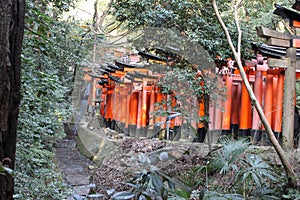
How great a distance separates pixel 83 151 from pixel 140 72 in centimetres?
359

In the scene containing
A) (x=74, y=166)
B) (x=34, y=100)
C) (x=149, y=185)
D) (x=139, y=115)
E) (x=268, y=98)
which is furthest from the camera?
(x=139, y=115)

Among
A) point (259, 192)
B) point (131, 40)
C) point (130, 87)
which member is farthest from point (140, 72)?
point (259, 192)

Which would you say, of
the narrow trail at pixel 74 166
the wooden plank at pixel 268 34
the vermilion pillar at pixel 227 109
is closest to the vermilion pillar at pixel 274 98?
the vermilion pillar at pixel 227 109

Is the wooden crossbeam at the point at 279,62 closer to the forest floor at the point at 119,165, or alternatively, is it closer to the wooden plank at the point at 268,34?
the wooden plank at the point at 268,34

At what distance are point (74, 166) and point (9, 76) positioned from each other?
8.48 metres

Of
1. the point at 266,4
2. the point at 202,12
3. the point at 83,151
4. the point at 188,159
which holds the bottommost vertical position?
the point at 83,151

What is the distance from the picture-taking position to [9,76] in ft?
4.09

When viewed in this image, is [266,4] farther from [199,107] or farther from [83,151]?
[83,151]

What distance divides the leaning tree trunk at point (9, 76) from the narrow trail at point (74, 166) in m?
5.04

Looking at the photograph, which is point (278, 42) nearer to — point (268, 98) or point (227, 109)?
point (268, 98)

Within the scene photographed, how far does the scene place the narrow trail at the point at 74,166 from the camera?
7.16 metres

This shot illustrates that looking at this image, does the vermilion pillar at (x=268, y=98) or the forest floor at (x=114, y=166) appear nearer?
the forest floor at (x=114, y=166)

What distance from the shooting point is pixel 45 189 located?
12.1ft

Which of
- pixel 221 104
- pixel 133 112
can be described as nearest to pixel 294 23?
pixel 221 104
